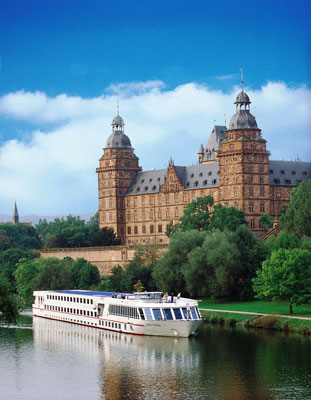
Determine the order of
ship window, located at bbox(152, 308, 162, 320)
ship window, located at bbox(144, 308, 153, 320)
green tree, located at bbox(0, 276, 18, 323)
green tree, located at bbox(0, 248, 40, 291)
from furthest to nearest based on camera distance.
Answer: green tree, located at bbox(0, 248, 40, 291), ship window, located at bbox(144, 308, 153, 320), ship window, located at bbox(152, 308, 162, 320), green tree, located at bbox(0, 276, 18, 323)

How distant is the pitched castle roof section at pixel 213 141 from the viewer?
499ft

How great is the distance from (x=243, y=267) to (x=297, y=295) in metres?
13.7

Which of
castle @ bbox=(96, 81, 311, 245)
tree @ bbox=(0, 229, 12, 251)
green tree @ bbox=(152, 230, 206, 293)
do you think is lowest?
green tree @ bbox=(152, 230, 206, 293)

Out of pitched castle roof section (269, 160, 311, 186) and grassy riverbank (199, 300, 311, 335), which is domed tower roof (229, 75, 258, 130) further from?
grassy riverbank (199, 300, 311, 335)

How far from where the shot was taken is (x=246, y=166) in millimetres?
117625

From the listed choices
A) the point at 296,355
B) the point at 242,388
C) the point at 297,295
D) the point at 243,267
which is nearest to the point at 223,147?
Result: the point at 243,267

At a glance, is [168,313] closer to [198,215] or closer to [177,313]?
[177,313]

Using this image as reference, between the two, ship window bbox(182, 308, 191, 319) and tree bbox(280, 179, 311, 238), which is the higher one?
tree bbox(280, 179, 311, 238)

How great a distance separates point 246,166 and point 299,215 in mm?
21460

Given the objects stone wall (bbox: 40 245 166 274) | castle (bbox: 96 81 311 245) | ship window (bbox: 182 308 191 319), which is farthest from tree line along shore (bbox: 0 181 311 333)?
stone wall (bbox: 40 245 166 274)

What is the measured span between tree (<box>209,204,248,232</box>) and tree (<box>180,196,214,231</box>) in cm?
208

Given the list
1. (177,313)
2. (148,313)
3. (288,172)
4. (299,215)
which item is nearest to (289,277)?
(177,313)

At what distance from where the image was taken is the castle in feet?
386

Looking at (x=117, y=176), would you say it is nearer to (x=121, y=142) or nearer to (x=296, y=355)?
(x=121, y=142)
